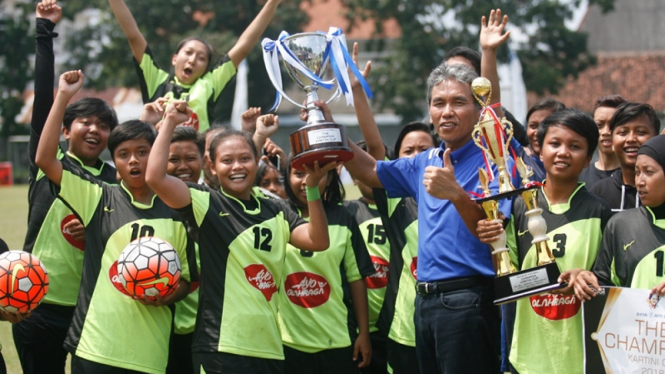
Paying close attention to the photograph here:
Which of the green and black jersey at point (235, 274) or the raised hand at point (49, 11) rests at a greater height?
the raised hand at point (49, 11)

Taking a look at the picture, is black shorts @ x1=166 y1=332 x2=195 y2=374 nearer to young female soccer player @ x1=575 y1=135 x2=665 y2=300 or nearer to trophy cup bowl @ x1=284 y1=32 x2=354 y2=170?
trophy cup bowl @ x1=284 y1=32 x2=354 y2=170

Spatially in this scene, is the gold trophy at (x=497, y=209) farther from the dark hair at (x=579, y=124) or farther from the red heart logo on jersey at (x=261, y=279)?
the red heart logo on jersey at (x=261, y=279)

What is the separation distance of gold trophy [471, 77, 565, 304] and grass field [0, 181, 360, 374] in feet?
14.8

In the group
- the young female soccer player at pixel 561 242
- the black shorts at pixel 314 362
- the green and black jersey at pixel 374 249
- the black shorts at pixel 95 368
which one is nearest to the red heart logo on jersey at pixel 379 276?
the green and black jersey at pixel 374 249

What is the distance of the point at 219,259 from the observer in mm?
4121

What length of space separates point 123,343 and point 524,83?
3444cm

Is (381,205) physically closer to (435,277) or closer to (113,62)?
(435,277)

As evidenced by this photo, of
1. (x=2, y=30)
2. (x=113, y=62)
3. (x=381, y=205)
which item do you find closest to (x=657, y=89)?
(x=113, y=62)

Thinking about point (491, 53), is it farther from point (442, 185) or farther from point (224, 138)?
point (224, 138)

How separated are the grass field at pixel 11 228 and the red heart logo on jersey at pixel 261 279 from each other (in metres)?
3.30

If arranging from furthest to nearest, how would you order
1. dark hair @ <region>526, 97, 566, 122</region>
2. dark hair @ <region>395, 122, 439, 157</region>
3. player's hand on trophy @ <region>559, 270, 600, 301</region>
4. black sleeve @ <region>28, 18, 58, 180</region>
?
dark hair @ <region>526, 97, 566, 122</region>
dark hair @ <region>395, 122, 439, 157</region>
black sleeve @ <region>28, 18, 58, 180</region>
player's hand on trophy @ <region>559, 270, 600, 301</region>

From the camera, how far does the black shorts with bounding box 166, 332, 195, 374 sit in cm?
475

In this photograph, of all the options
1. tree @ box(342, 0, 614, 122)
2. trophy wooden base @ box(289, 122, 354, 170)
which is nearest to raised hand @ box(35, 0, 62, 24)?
trophy wooden base @ box(289, 122, 354, 170)

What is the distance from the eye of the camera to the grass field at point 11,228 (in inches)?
275
